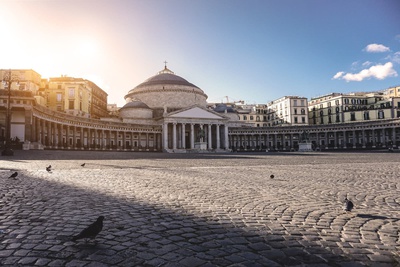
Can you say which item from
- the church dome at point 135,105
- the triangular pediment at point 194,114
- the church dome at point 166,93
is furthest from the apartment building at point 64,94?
the church dome at point 166,93

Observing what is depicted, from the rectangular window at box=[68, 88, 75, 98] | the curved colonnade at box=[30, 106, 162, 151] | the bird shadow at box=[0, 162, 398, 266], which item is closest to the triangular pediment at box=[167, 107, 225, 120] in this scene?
the curved colonnade at box=[30, 106, 162, 151]

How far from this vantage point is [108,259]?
2.96 meters

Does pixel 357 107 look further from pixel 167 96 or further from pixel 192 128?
pixel 167 96

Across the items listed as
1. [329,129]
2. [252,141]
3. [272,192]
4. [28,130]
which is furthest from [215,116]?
[272,192]

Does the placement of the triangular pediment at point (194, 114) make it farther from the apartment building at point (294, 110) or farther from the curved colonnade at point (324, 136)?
the apartment building at point (294, 110)

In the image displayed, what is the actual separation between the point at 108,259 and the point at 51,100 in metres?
63.9

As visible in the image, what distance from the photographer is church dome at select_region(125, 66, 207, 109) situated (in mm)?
78419

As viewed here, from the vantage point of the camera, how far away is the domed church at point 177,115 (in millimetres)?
65875

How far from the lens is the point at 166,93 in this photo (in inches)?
3086

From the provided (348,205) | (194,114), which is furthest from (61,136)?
(348,205)

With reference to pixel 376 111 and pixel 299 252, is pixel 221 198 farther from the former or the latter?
pixel 376 111

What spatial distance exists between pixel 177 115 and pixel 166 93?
14.1m

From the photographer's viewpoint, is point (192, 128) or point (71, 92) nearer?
point (71, 92)

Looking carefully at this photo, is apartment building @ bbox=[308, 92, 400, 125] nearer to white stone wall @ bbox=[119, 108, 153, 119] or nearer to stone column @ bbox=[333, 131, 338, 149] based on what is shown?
stone column @ bbox=[333, 131, 338, 149]
